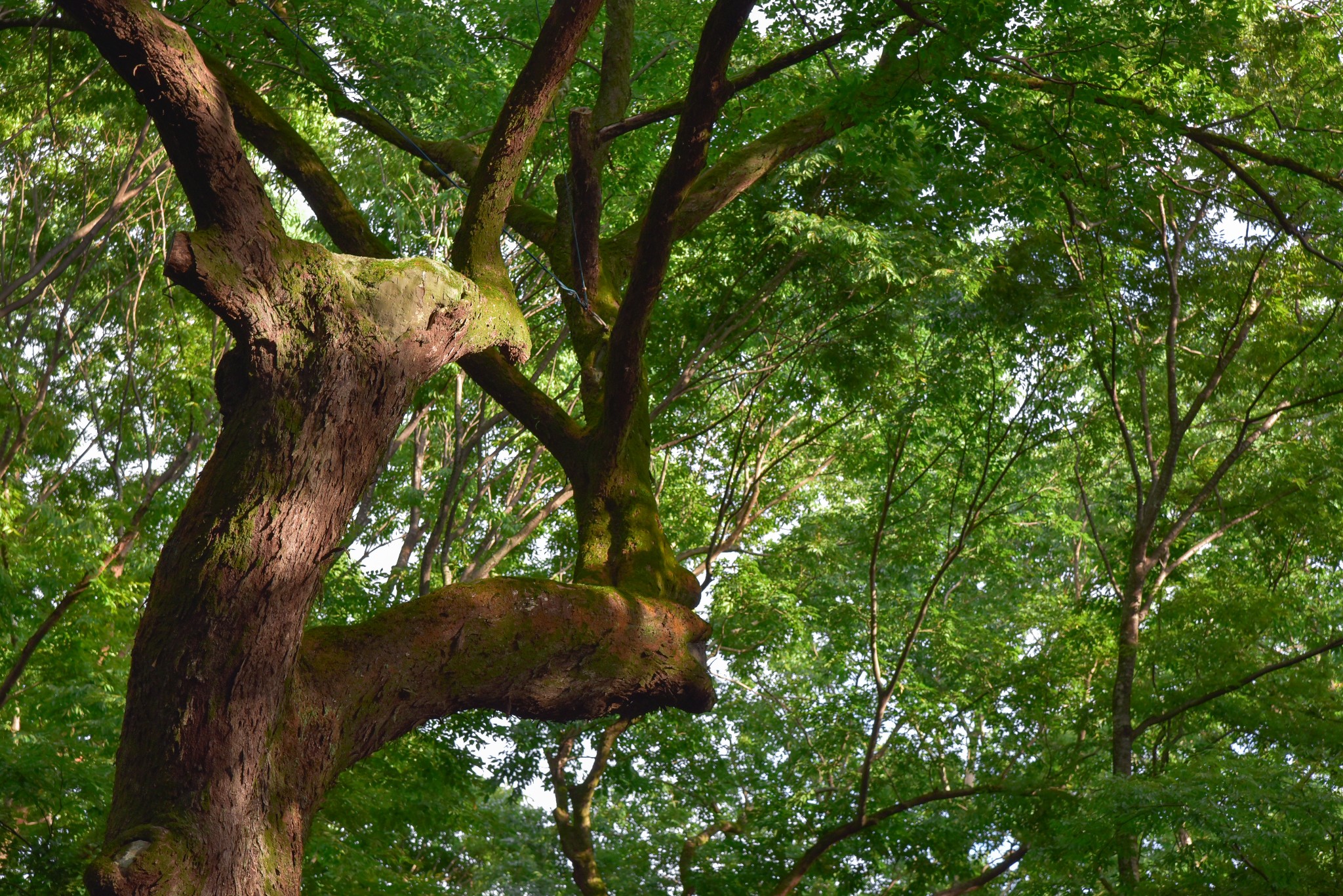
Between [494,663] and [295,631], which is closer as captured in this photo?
[295,631]

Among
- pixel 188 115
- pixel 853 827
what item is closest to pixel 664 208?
pixel 188 115

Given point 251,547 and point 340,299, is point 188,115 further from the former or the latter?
point 251,547

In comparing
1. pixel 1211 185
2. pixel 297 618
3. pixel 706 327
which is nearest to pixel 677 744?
pixel 706 327

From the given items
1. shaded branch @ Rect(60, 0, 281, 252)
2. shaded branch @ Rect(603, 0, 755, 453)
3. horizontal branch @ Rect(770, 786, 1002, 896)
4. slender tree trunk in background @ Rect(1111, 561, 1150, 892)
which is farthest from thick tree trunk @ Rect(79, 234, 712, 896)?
slender tree trunk in background @ Rect(1111, 561, 1150, 892)

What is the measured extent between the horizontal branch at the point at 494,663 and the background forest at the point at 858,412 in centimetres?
193

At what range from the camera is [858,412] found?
9.62m

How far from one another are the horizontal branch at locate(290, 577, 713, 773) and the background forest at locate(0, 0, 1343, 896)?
1.93 meters

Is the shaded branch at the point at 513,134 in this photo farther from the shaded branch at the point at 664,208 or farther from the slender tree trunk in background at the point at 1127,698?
the slender tree trunk in background at the point at 1127,698

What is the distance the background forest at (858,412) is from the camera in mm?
6234

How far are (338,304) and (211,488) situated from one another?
59 centimetres

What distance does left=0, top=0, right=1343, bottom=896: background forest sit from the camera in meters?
6.23

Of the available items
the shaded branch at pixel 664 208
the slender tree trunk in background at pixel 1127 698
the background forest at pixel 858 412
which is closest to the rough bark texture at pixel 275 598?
the shaded branch at pixel 664 208

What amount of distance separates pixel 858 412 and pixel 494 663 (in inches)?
277

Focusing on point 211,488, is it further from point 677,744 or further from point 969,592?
point 969,592
